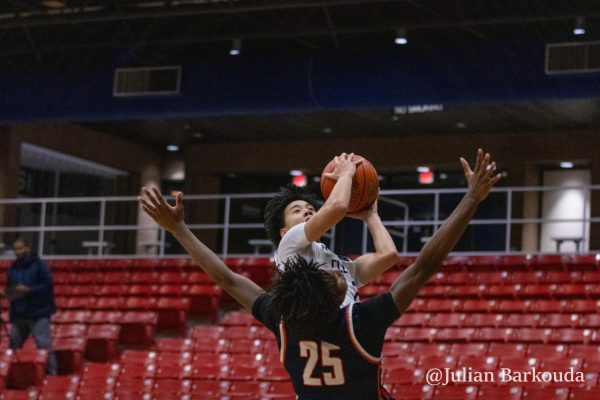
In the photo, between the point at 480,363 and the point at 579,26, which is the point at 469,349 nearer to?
the point at 480,363

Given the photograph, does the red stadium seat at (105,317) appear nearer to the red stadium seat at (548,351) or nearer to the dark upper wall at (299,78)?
the dark upper wall at (299,78)

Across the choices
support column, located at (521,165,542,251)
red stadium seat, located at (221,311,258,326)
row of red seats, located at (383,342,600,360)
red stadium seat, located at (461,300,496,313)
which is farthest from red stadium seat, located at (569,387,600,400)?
support column, located at (521,165,542,251)

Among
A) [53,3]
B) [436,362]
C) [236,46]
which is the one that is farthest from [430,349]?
[53,3]

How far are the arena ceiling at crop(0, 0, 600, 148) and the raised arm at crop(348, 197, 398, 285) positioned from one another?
28.6 feet

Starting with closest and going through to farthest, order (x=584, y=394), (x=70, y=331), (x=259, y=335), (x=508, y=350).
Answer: (x=584, y=394), (x=508, y=350), (x=259, y=335), (x=70, y=331)

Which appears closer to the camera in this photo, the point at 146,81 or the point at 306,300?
the point at 306,300

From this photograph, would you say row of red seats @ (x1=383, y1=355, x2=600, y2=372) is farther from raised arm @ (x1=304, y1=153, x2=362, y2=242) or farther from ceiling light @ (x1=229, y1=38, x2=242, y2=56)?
ceiling light @ (x1=229, y1=38, x2=242, y2=56)

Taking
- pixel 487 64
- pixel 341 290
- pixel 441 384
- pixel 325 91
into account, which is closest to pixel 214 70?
pixel 325 91

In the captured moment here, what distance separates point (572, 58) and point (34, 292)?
22.2 feet

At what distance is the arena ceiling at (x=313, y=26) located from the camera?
12.8 meters

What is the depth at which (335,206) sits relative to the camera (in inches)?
140

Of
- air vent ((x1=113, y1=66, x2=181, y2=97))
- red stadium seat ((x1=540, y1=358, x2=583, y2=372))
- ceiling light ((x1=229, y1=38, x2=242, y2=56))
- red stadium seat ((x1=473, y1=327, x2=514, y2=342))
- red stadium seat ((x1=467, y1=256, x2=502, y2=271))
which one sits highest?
ceiling light ((x1=229, y1=38, x2=242, y2=56))

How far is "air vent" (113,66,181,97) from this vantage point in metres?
14.7

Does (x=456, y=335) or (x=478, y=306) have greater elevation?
(x=478, y=306)
